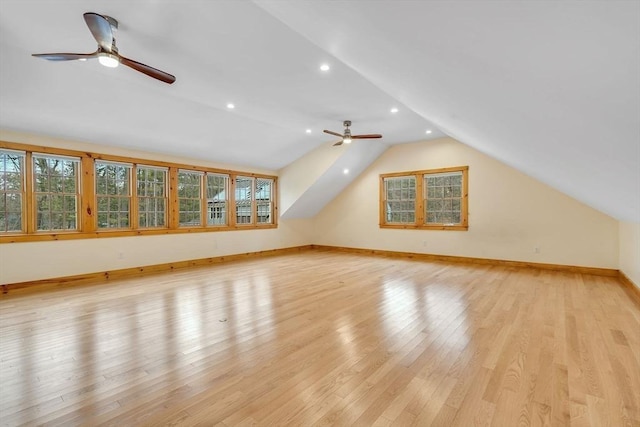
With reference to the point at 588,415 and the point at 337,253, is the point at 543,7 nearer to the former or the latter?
the point at 588,415

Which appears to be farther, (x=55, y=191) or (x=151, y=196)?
(x=151, y=196)

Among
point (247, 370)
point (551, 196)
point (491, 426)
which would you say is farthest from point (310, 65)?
point (551, 196)

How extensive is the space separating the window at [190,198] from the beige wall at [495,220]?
4.05 metres

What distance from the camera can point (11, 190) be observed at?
4.54m

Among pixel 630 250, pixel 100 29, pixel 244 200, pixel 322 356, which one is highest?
pixel 100 29

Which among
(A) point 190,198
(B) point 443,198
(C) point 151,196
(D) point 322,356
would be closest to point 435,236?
(B) point 443,198

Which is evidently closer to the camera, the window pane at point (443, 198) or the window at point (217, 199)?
the window pane at point (443, 198)

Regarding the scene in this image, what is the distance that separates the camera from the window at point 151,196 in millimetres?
5879

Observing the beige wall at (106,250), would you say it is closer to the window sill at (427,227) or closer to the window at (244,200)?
the window at (244,200)

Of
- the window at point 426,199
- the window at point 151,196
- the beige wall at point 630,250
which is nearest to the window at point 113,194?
the window at point 151,196

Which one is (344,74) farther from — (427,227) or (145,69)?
(427,227)

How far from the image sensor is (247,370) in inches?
86.7

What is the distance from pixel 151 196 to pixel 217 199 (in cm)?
148

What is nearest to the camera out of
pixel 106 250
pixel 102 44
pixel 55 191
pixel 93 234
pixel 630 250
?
pixel 102 44
